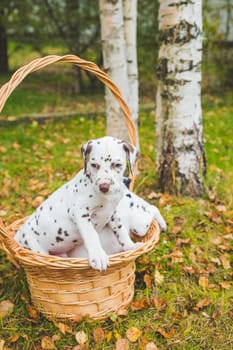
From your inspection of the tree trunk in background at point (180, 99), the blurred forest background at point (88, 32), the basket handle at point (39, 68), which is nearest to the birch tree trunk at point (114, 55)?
the tree trunk in background at point (180, 99)

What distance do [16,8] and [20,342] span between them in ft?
22.7

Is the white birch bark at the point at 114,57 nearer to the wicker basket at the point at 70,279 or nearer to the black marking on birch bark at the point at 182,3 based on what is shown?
the black marking on birch bark at the point at 182,3

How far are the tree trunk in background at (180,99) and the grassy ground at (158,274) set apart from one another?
0.19 m

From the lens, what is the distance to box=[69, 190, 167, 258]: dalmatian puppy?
258cm

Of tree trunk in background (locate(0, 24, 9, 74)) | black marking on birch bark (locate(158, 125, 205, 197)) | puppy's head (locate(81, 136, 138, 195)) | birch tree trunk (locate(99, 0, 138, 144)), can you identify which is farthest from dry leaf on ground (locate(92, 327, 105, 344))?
tree trunk in background (locate(0, 24, 9, 74))

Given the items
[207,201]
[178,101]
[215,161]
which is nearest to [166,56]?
[178,101]

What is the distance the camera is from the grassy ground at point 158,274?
239 centimetres

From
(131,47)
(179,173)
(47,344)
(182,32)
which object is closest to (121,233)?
(47,344)

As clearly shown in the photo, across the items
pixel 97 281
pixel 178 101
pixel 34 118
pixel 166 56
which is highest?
pixel 166 56

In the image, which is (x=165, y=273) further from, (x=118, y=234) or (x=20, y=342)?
(x=20, y=342)

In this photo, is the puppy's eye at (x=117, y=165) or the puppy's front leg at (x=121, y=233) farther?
the puppy's front leg at (x=121, y=233)

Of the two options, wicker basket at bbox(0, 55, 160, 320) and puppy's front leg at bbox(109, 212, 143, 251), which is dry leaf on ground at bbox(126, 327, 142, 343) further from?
puppy's front leg at bbox(109, 212, 143, 251)

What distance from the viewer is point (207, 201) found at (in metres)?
3.73

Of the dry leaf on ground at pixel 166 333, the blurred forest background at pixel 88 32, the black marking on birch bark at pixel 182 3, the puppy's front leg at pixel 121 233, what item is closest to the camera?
the dry leaf on ground at pixel 166 333
